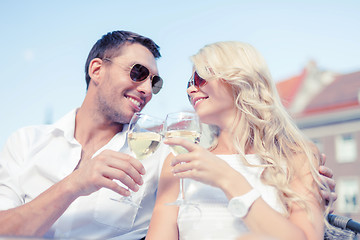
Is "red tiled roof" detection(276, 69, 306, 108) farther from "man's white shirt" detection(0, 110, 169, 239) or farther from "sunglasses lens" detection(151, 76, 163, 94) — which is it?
"man's white shirt" detection(0, 110, 169, 239)

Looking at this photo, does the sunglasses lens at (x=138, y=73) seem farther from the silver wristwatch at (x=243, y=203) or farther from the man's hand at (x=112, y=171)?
the silver wristwatch at (x=243, y=203)

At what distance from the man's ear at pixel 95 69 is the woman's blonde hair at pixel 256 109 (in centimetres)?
119

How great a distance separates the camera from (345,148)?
94.1 feet

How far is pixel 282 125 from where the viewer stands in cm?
245

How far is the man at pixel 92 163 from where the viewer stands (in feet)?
6.74

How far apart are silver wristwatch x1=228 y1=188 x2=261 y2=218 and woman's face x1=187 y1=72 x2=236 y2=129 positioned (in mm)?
677

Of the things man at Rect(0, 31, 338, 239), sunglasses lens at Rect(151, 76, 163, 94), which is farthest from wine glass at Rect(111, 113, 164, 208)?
sunglasses lens at Rect(151, 76, 163, 94)

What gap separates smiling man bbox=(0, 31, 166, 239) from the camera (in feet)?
6.73

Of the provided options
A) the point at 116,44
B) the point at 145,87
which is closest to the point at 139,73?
the point at 145,87

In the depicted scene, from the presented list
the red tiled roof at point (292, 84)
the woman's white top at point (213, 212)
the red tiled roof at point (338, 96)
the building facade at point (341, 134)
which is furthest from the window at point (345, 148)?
the woman's white top at point (213, 212)

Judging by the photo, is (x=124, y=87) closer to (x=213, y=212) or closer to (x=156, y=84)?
(x=156, y=84)

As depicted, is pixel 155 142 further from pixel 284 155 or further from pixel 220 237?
pixel 284 155

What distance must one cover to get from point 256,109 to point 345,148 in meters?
28.9

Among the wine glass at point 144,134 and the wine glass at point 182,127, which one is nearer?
the wine glass at point 182,127
